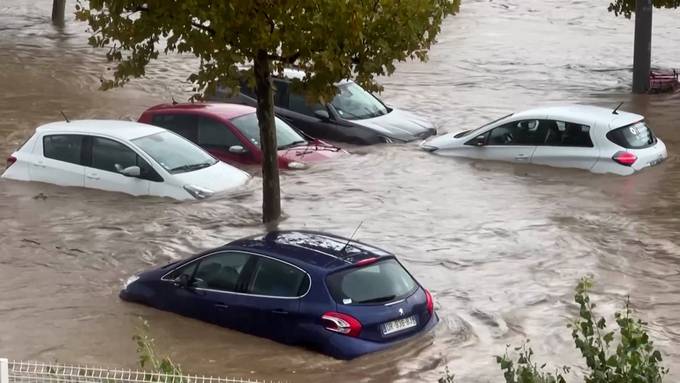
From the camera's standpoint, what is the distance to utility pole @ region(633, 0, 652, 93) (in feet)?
84.2

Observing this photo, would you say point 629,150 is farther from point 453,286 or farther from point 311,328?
point 311,328

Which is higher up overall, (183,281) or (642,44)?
(642,44)

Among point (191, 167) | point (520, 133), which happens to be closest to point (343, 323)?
point (191, 167)

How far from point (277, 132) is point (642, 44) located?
427 inches

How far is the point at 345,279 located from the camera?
10.3m

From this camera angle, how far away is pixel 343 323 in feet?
33.2

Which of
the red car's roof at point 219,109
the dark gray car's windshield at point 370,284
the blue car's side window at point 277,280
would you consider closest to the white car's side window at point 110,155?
the red car's roof at point 219,109

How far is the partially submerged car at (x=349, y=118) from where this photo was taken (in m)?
20.2

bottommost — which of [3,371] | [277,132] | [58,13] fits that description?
[58,13]

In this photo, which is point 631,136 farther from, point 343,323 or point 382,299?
point 343,323

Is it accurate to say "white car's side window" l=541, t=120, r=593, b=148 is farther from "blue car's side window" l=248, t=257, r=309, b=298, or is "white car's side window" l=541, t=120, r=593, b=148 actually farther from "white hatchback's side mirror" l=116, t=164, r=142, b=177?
"blue car's side window" l=248, t=257, r=309, b=298

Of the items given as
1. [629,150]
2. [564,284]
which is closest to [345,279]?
[564,284]

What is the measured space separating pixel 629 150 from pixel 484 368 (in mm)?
Result: 8137

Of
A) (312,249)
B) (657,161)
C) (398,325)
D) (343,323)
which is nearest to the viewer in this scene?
(343,323)
